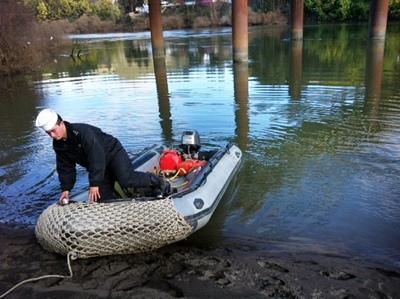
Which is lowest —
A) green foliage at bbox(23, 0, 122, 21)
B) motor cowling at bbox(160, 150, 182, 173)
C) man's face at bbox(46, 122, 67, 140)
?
motor cowling at bbox(160, 150, 182, 173)

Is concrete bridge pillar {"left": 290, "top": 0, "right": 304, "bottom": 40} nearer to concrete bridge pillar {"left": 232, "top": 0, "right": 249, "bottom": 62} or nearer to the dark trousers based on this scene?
concrete bridge pillar {"left": 232, "top": 0, "right": 249, "bottom": 62}

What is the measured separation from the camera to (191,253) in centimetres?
421

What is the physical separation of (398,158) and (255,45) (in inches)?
799

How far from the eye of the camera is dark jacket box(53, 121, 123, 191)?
3.95 m

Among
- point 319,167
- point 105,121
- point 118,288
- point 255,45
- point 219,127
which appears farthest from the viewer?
point 255,45

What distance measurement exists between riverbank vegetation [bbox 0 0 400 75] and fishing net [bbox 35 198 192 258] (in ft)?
58.4

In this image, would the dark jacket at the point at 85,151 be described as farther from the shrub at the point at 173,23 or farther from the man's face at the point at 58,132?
the shrub at the point at 173,23

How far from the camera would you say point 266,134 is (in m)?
8.12

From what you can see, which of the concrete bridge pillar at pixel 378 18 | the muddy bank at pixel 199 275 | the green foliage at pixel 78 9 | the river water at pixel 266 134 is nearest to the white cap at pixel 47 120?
the muddy bank at pixel 199 275

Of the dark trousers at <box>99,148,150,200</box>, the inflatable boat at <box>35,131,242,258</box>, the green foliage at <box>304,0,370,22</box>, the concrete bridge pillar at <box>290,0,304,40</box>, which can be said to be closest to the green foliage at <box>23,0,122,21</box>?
the green foliage at <box>304,0,370,22</box>

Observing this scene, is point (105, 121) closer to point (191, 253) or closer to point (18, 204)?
point (18, 204)

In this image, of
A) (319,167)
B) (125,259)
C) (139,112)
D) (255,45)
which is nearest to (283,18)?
(255,45)

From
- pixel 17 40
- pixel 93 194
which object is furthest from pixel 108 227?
pixel 17 40

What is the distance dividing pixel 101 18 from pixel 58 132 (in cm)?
6218
